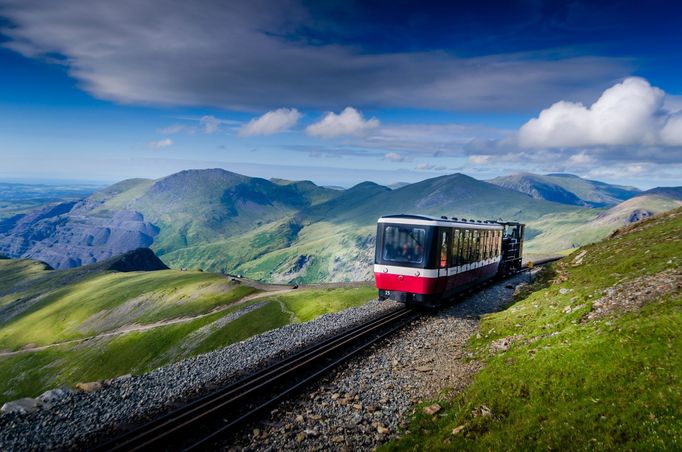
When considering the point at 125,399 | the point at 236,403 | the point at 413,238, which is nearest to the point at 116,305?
the point at 125,399

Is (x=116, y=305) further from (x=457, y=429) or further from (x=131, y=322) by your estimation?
(x=457, y=429)

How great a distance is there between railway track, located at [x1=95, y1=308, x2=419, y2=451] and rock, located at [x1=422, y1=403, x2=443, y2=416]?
205 inches

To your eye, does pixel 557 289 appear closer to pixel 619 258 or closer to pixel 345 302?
pixel 619 258

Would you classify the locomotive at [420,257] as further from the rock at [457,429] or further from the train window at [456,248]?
the rock at [457,429]

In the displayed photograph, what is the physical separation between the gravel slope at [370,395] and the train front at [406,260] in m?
3.94

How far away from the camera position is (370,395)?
16.3 metres

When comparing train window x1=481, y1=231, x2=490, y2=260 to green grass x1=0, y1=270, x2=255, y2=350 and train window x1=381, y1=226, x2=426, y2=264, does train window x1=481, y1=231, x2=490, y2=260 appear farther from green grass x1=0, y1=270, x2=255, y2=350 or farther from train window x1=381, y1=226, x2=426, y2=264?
green grass x1=0, y1=270, x2=255, y2=350

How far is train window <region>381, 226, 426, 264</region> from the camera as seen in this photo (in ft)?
91.7

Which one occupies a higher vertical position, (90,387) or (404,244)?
(404,244)

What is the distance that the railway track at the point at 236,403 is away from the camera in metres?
13.3

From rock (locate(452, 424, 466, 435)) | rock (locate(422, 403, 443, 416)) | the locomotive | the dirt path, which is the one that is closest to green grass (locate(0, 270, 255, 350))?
the dirt path

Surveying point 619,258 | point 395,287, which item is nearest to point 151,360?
point 395,287

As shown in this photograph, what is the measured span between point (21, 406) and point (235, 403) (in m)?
9.00

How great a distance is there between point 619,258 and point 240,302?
6404 cm
